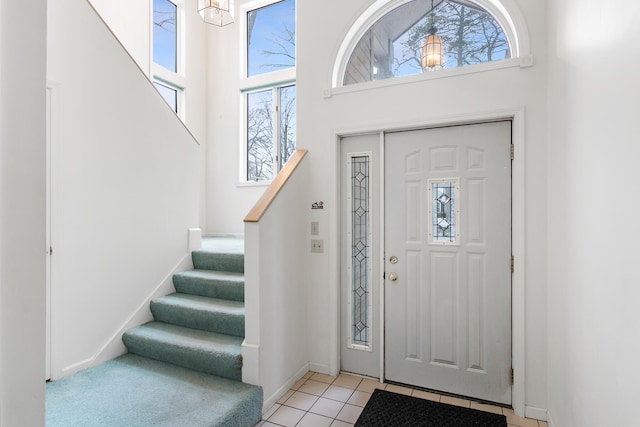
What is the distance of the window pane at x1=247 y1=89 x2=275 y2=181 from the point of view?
16.6 ft

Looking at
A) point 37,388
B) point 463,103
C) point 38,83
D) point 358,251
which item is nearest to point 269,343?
point 358,251

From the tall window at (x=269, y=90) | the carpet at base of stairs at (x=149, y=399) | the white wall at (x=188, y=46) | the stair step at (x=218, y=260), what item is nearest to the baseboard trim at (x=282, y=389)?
the carpet at base of stairs at (x=149, y=399)

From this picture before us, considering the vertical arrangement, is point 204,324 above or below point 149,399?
above

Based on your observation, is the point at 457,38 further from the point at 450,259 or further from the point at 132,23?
the point at 132,23

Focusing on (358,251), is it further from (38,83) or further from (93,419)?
(38,83)

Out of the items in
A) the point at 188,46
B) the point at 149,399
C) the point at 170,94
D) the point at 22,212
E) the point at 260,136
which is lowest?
the point at 149,399

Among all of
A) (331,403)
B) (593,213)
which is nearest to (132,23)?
(331,403)

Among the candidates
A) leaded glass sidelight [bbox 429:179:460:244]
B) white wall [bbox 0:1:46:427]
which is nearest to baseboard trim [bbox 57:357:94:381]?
white wall [bbox 0:1:46:427]

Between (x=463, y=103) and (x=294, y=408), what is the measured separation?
2.48 metres

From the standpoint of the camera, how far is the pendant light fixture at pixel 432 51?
2607mm

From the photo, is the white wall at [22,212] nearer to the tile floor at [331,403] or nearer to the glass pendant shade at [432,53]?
the tile floor at [331,403]

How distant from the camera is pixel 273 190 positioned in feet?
8.36

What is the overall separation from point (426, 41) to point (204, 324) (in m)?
2.90

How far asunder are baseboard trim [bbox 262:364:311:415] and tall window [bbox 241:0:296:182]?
9.49 ft
